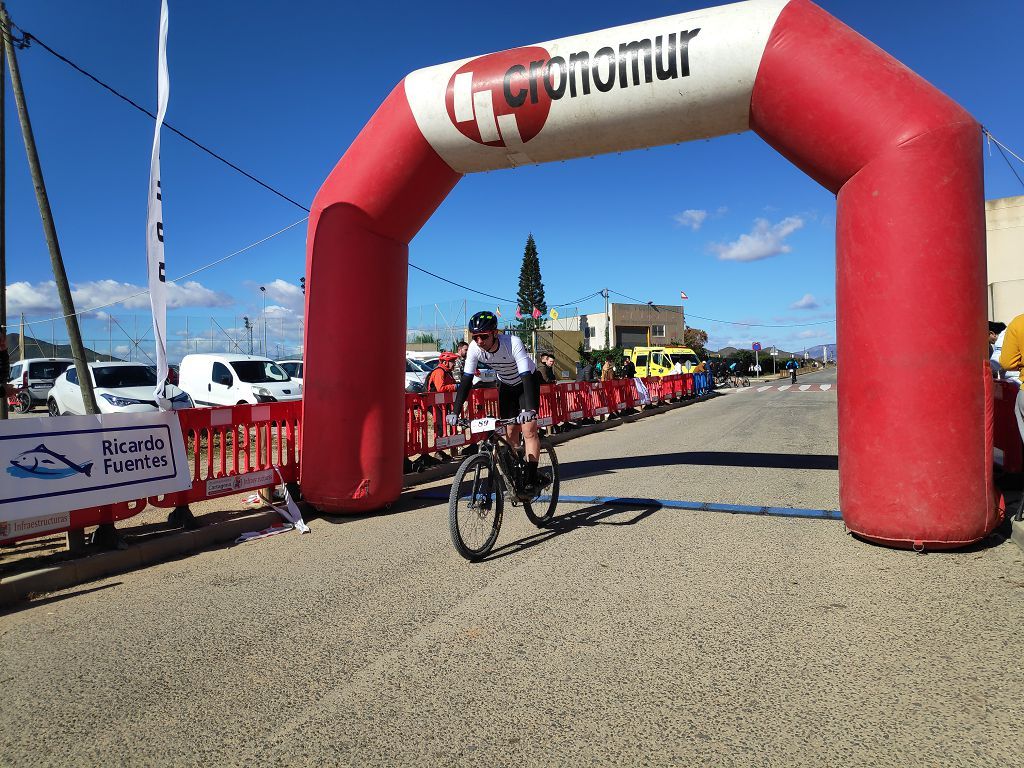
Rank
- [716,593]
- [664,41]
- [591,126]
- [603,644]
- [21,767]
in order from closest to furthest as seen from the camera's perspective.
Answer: [21,767] → [603,644] → [716,593] → [664,41] → [591,126]

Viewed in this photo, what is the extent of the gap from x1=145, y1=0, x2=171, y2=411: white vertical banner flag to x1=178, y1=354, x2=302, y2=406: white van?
9.60m

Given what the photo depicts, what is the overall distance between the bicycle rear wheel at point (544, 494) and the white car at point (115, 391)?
8.18 metres

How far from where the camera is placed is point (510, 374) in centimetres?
589

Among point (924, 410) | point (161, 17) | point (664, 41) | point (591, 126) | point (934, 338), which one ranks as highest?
point (161, 17)

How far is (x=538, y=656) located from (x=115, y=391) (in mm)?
12540

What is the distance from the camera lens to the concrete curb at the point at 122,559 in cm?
445

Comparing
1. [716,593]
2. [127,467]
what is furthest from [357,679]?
[127,467]

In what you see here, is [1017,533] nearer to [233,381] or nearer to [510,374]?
[510,374]

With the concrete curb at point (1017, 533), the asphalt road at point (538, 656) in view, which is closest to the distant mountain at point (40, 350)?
the asphalt road at point (538, 656)

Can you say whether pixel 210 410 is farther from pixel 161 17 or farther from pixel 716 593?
pixel 716 593

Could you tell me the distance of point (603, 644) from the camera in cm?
331

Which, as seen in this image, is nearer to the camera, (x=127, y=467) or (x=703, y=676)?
(x=703, y=676)

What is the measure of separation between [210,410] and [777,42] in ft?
20.1

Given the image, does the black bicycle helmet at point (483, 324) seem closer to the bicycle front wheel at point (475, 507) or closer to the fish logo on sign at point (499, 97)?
the bicycle front wheel at point (475, 507)
